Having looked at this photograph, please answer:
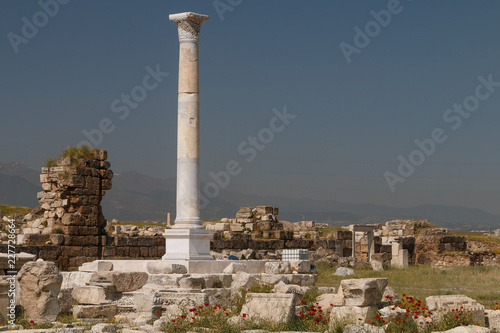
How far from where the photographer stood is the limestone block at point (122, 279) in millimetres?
14266

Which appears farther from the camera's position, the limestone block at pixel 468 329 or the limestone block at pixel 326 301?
the limestone block at pixel 326 301

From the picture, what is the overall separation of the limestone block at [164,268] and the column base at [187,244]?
0.93m

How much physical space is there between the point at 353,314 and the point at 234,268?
5256 mm

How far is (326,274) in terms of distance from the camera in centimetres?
2277

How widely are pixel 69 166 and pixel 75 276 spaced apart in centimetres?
844

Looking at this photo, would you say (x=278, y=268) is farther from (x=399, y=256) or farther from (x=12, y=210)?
(x=12, y=210)

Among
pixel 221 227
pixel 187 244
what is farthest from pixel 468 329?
pixel 221 227

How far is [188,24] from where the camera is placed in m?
17.7

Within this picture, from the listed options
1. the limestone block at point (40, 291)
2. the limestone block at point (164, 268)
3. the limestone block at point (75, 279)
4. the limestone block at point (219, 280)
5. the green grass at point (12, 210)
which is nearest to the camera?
the limestone block at point (40, 291)

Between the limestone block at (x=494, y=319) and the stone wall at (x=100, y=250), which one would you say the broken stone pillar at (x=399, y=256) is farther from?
the limestone block at (x=494, y=319)

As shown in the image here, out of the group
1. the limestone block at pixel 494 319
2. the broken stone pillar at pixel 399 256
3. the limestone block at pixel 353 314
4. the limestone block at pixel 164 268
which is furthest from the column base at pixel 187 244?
the broken stone pillar at pixel 399 256

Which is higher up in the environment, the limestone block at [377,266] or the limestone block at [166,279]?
the limestone block at [166,279]

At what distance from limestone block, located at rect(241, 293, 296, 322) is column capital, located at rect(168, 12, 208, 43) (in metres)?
8.13

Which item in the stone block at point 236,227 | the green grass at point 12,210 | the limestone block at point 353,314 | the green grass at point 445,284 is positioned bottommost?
the green grass at point 445,284
